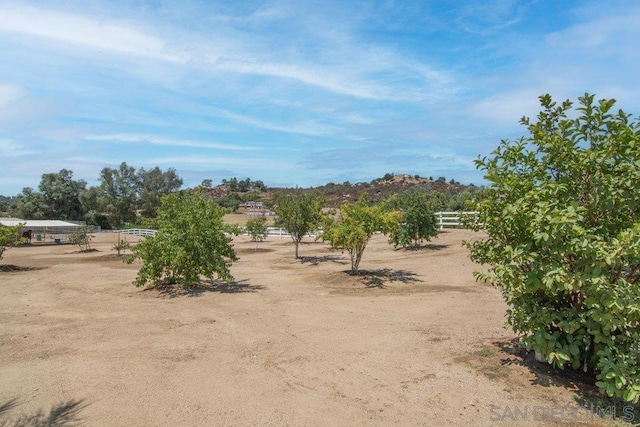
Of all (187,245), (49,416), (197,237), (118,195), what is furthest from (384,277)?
(118,195)

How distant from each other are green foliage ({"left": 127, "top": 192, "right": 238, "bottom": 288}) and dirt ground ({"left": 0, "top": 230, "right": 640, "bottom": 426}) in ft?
3.15

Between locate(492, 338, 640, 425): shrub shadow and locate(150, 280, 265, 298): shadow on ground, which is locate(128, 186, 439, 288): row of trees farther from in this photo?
locate(492, 338, 640, 425): shrub shadow

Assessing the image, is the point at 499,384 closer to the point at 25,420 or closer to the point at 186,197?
the point at 25,420

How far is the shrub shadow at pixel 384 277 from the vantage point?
47.1 ft

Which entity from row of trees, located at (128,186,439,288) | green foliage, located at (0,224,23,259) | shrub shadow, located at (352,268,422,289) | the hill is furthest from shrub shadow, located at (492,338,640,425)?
the hill

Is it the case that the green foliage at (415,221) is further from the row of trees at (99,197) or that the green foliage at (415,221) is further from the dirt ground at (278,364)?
the row of trees at (99,197)

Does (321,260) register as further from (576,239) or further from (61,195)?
(61,195)

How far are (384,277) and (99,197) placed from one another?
71156mm

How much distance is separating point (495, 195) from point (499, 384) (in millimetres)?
2513

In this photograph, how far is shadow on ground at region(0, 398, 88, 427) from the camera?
4.75 metres

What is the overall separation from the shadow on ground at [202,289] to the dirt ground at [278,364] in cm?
49

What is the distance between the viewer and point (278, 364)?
655 cm

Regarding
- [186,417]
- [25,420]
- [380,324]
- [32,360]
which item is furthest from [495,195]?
[32,360]

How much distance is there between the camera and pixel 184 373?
6.21m
